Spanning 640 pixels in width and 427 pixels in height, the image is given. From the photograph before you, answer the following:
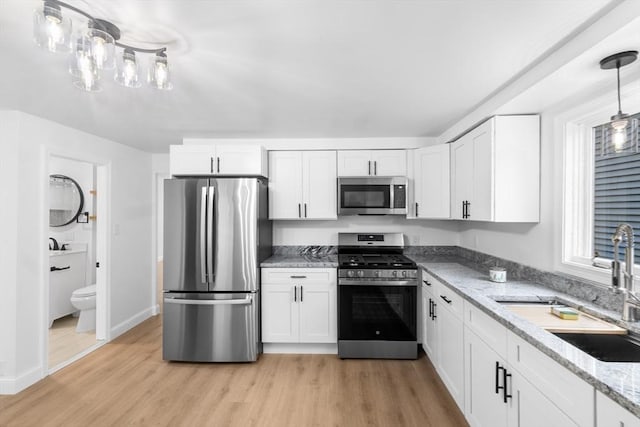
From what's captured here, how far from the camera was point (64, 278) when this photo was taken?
154 inches

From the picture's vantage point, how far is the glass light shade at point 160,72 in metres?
1.52

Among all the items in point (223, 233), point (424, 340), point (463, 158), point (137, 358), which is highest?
point (463, 158)

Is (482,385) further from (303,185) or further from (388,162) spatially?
(303,185)

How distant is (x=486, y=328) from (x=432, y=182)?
1.79 meters

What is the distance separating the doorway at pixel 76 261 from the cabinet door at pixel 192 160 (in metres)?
0.95

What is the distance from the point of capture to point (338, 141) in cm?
350

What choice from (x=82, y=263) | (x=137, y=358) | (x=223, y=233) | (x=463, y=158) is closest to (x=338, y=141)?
(x=463, y=158)

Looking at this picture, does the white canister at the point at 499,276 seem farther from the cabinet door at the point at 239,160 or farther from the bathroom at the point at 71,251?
the bathroom at the point at 71,251

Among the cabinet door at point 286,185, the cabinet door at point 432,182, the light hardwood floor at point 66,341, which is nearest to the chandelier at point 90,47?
the cabinet door at point 286,185

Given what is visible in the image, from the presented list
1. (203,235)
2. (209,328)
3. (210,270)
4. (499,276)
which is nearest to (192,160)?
(203,235)

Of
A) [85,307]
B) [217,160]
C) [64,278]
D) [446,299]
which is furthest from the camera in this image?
[64,278]

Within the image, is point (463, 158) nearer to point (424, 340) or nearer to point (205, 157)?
point (424, 340)

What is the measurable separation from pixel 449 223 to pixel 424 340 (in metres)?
1.44

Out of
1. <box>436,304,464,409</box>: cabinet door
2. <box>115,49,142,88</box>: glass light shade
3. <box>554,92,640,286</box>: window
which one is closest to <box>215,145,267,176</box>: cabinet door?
<box>115,49,142,88</box>: glass light shade
